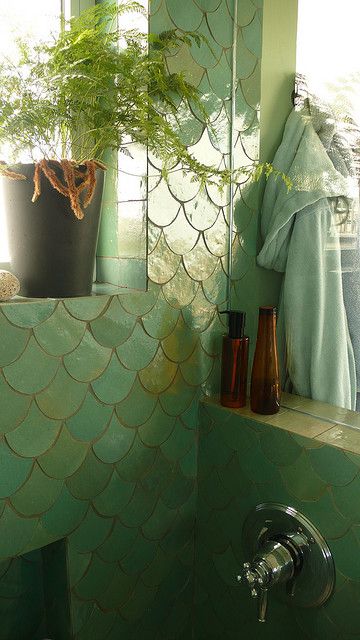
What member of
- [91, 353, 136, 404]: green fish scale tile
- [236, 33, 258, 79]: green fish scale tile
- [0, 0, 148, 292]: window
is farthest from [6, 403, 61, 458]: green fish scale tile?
[236, 33, 258, 79]: green fish scale tile

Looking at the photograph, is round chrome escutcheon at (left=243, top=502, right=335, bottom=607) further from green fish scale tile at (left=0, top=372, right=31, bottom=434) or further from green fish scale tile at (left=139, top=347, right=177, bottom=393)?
green fish scale tile at (left=0, top=372, right=31, bottom=434)

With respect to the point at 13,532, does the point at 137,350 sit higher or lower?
higher

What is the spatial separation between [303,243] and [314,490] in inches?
21.1

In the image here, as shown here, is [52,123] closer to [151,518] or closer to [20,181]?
[20,181]

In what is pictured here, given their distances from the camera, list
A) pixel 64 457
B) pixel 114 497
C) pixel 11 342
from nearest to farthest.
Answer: pixel 11 342, pixel 64 457, pixel 114 497

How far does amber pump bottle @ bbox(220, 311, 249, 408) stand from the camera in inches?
45.9

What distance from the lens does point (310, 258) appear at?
1.17 meters

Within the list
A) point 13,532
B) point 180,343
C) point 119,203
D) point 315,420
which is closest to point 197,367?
point 180,343

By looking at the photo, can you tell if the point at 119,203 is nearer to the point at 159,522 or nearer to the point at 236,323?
the point at 236,323

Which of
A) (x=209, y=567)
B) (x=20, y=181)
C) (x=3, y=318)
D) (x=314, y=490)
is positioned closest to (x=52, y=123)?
(x=20, y=181)

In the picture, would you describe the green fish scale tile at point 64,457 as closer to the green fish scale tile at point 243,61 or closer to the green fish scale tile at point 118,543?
the green fish scale tile at point 118,543

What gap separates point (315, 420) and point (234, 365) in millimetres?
212

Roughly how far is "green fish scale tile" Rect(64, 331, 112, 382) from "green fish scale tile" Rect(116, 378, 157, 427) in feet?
0.31

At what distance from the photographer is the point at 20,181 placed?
0.91m
